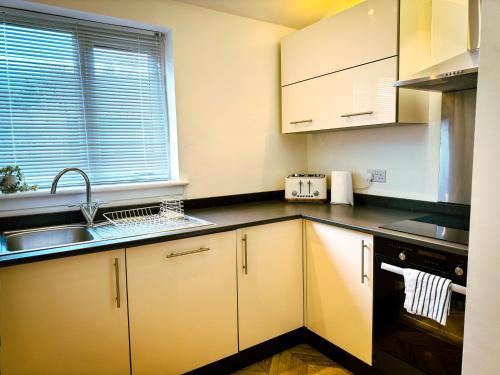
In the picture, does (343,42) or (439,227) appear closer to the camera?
(439,227)

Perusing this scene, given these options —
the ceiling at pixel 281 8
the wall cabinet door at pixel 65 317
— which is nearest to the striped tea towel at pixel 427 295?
the wall cabinet door at pixel 65 317

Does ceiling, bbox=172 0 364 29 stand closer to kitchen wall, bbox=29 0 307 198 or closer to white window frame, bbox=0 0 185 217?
kitchen wall, bbox=29 0 307 198

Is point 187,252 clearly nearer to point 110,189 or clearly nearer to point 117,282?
point 117,282

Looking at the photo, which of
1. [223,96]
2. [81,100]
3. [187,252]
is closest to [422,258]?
[187,252]

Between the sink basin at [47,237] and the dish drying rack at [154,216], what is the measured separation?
169 mm

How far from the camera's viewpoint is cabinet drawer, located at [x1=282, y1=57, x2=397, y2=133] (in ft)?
6.47

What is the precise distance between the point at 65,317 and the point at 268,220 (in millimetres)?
1106

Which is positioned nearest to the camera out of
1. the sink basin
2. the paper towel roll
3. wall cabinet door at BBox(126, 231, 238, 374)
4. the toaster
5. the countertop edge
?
the countertop edge

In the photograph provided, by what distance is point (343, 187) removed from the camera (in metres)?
2.50

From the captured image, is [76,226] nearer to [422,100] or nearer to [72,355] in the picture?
[72,355]

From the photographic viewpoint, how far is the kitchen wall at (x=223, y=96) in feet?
7.64

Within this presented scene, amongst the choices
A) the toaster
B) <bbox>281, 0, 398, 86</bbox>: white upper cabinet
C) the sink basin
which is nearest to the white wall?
<bbox>281, 0, 398, 86</bbox>: white upper cabinet

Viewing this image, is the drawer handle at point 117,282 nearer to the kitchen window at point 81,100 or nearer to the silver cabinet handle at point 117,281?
the silver cabinet handle at point 117,281

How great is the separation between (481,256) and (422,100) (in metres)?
1.23
